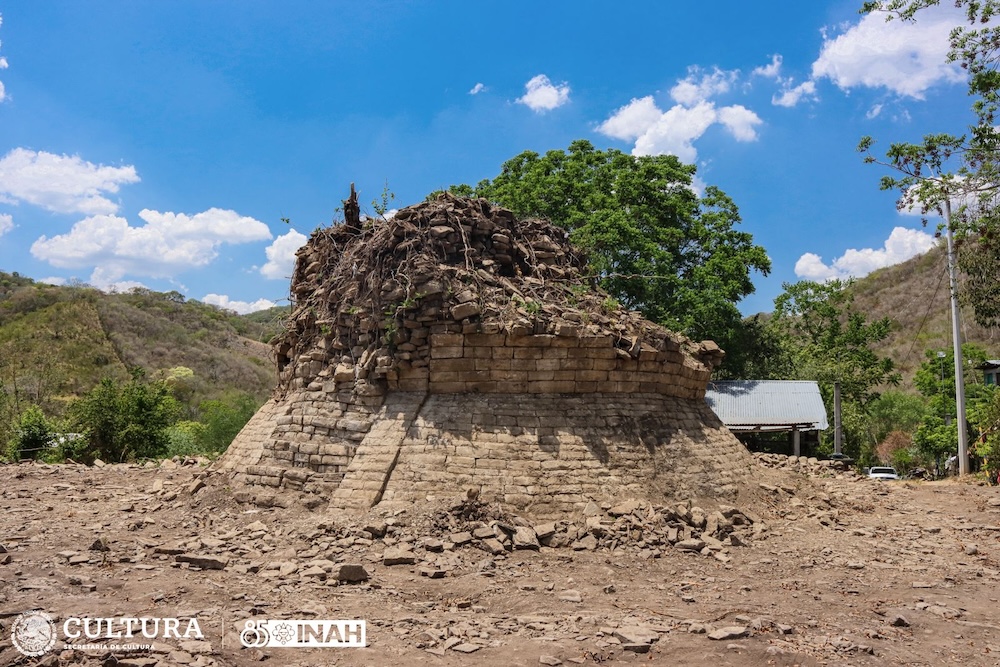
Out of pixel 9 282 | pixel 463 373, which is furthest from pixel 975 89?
pixel 9 282

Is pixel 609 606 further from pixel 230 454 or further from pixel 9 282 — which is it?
pixel 9 282

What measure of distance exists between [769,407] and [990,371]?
1446cm

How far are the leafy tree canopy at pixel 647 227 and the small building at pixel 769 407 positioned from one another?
1.81m

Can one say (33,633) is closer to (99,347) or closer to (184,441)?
(184,441)

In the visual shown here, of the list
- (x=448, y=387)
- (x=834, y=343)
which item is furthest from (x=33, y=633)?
(x=834, y=343)

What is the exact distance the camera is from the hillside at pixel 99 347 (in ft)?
102

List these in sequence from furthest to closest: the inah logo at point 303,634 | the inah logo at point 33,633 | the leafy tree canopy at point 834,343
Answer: the leafy tree canopy at point 834,343 < the inah logo at point 303,634 < the inah logo at point 33,633

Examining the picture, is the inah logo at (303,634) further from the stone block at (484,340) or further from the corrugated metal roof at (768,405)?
the corrugated metal roof at (768,405)

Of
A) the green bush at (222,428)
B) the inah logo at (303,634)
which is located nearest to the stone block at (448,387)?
the inah logo at (303,634)

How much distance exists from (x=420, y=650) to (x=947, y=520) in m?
10.3

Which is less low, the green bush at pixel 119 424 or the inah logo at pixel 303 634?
the green bush at pixel 119 424

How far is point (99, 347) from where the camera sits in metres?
35.7

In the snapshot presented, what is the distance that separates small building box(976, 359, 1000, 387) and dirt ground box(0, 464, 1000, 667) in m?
20.1

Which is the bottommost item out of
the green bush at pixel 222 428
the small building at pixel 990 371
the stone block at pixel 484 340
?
the green bush at pixel 222 428
